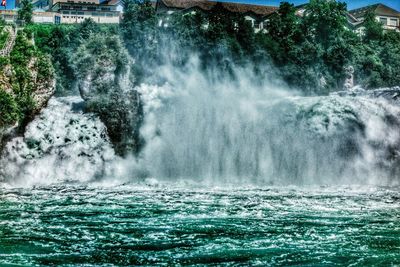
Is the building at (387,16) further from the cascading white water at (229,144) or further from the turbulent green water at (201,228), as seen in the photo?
the turbulent green water at (201,228)

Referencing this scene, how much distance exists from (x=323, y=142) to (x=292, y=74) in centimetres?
2048

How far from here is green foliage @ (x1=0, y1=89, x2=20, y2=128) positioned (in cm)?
2580

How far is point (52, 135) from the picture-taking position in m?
27.1

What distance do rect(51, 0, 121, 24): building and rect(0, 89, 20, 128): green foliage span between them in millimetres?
47717

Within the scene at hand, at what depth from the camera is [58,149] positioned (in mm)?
26625

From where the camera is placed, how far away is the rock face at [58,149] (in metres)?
25.6

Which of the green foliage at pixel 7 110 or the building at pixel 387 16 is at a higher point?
the building at pixel 387 16

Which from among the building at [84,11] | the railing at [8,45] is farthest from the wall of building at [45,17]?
the railing at [8,45]

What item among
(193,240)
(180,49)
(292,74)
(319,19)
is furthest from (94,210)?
(319,19)

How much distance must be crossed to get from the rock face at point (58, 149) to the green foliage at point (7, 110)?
0.98m

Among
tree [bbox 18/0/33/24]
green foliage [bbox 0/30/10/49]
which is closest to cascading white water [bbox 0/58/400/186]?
green foliage [bbox 0/30/10/49]

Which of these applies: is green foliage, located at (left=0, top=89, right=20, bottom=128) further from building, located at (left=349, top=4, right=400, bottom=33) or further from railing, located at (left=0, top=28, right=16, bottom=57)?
building, located at (left=349, top=4, right=400, bottom=33)

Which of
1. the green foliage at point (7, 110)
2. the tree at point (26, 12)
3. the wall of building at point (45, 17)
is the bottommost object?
the green foliage at point (7, 110)

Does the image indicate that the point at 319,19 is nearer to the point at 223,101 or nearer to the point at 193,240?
the point at 223,101
